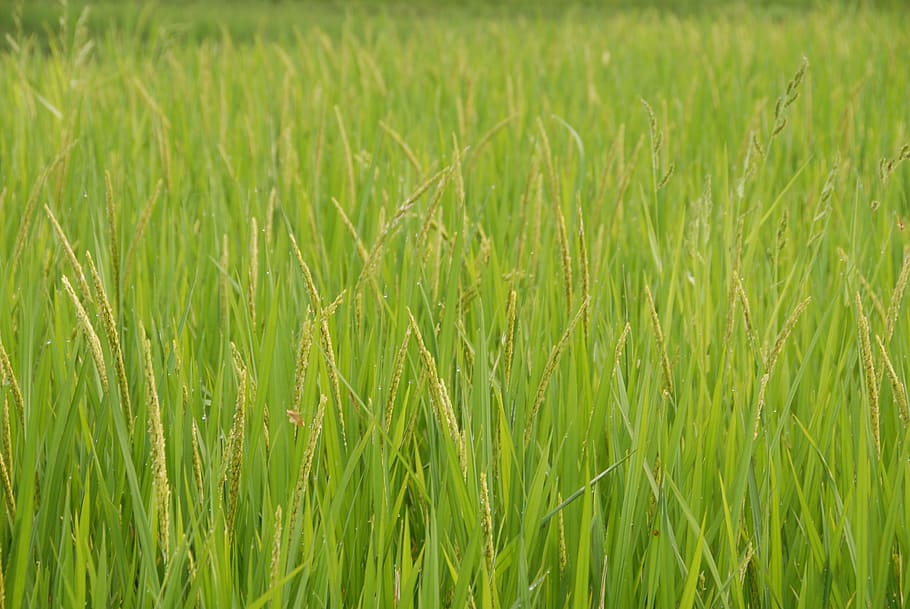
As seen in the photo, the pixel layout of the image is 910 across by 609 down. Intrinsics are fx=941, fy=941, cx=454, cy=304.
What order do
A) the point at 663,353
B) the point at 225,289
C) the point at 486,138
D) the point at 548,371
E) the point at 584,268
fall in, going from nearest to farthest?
the point at 548,371, the point at 663,353, the point at 584,268, the point at 225,289, the point at 486,138

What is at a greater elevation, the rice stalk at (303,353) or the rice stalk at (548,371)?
the rice stalk at (303,353)

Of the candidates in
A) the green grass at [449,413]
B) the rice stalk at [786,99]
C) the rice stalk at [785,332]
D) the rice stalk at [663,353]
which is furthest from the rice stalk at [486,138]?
the rice stalk at [785,332]

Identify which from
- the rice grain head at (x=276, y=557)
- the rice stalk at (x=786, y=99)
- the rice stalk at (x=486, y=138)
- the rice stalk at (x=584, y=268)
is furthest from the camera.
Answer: the rice stalk at (x=486, y=138)

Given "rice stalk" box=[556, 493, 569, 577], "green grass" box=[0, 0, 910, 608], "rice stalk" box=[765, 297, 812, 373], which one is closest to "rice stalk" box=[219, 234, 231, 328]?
"green grass" box=[0, 0, 910, 608]

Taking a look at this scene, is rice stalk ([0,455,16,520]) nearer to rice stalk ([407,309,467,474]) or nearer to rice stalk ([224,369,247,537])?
rice stalk ([224,369,247,537])

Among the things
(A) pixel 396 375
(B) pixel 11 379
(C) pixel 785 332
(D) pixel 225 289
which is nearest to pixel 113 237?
(D) pixel 225 289

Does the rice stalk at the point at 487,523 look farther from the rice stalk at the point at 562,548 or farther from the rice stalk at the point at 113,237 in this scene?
the rice stalk at the point at 113,237

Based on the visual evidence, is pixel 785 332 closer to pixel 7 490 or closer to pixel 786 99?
pixel 786 99

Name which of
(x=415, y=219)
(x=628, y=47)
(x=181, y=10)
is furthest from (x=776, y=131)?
(x=181, y=10)

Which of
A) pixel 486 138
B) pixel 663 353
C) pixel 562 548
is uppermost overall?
pixel 486 138

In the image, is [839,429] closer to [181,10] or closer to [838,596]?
[838,596]

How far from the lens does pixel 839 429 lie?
104 centimetres

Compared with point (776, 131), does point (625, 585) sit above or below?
below

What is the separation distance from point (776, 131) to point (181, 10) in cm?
889
